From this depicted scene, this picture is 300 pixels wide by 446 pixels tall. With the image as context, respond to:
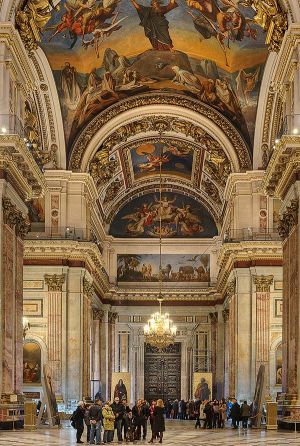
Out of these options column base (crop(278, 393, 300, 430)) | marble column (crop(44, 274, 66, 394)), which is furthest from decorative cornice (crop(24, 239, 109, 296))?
column base (crop(278, 393, 300, 430))

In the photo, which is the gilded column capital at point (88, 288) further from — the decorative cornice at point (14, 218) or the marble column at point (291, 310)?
the marble column at point (291, 310)

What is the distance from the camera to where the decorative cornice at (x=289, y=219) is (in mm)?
26875

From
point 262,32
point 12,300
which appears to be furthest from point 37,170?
point 262,32

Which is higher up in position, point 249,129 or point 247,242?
point 249,129

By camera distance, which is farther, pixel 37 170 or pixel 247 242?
pixel 247 242

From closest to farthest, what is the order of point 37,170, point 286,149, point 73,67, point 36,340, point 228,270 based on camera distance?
point 286,149, point 37,170, point 73,67, point 36,340, point 228,270

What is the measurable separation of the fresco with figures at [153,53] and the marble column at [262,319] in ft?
18.0

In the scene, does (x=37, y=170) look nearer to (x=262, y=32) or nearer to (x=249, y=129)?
(x=262, y=32)

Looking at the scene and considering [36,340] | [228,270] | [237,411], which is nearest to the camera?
[237,411]

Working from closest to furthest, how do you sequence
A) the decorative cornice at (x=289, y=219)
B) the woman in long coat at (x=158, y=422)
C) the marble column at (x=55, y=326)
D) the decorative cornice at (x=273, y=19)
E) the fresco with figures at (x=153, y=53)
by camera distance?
the woman in long coat at (x=158, y=422) → the decorative cornice at (x=289, y=219) → the decorative cornice at (x=273, y=19) → the fresco with figures at (x=153, y=53) → the marble column at (x=55, y=326)

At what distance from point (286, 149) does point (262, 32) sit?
8.32m

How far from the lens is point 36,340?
38.5 metres

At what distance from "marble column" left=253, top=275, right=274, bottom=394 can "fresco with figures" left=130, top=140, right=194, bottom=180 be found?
9.24m

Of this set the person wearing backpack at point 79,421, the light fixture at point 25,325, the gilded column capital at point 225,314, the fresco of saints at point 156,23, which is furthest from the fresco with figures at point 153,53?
the person wearing backpack at point 79,421
